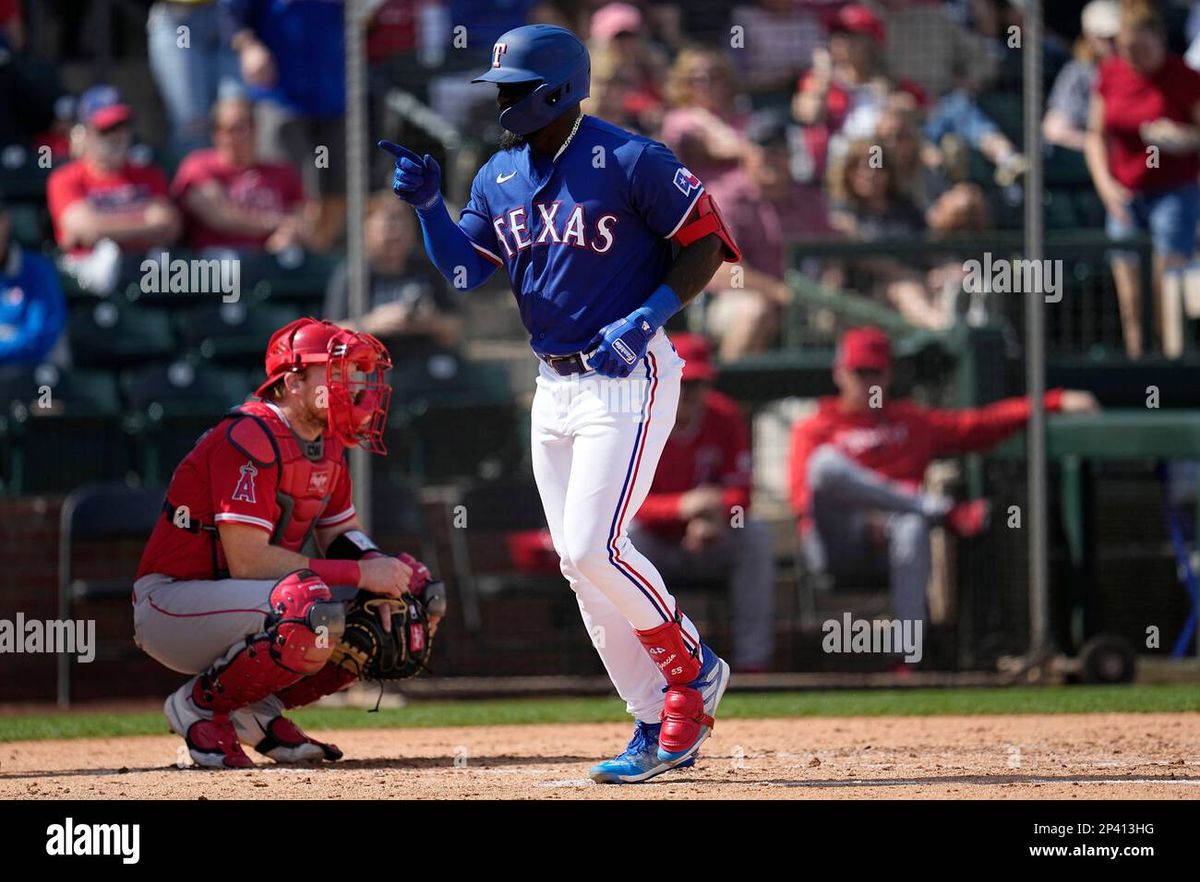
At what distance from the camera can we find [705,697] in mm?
5441

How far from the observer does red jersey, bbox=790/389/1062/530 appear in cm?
868

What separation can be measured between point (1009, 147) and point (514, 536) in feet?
10.1

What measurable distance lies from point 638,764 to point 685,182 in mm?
1660

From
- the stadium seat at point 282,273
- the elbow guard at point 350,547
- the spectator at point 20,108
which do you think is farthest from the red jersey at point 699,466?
the spectator at point 20,108

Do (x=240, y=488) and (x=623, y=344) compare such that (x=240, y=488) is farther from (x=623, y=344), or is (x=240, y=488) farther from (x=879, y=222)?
(x=879, y=222)

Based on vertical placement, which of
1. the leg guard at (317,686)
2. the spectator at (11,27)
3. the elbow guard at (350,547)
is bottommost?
the leg guard at (317,686)

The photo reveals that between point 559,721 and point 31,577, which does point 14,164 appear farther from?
point 559,721

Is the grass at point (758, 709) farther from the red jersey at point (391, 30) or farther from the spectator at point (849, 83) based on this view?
the red jersey at point (391, 30)

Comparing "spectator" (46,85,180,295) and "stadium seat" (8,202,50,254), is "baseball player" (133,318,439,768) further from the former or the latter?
"stadium seat" (8,202,50,254)

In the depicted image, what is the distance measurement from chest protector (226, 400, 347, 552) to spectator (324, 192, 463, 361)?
9.68 ft

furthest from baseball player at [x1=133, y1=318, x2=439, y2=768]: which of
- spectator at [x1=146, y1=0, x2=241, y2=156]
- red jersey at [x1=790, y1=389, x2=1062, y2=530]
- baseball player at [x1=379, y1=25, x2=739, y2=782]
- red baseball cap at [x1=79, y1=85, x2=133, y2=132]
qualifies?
spectator at [x1=146, y1=0, x2=241, y2=156]

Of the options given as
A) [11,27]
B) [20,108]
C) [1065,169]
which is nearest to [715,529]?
[1065,169]

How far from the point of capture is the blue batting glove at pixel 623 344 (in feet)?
16.6

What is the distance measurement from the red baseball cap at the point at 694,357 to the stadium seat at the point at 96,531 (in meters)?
2.47
